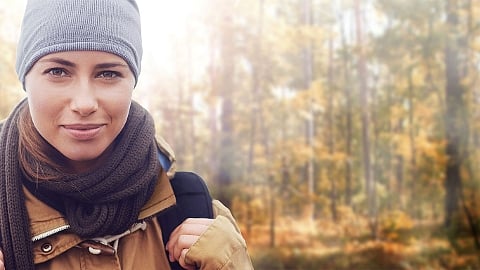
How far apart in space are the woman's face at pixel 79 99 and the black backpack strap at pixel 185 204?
0.20 meters

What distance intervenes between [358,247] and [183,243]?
5980 millimetres

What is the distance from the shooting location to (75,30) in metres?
1.10

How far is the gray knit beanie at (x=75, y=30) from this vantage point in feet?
3.61

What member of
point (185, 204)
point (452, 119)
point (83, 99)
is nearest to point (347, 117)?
point (452, 119)

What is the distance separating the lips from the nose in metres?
0.03

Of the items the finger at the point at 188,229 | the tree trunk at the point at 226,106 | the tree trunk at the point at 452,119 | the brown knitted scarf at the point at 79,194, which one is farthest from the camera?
the tree trunk at the point at 452,119

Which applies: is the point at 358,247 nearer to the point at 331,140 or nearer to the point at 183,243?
the point at 331,140

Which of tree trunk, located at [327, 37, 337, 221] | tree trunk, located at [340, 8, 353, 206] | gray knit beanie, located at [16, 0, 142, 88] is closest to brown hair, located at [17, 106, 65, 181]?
gray knit beanie, located at [16, 0, 142, 88]

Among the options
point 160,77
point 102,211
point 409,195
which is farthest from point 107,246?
point 409,195

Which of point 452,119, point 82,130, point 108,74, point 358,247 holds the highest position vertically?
point 108,74

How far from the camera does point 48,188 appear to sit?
1.13 m

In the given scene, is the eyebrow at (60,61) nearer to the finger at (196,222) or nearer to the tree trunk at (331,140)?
the finger at (196,222)

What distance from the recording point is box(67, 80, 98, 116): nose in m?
1.09

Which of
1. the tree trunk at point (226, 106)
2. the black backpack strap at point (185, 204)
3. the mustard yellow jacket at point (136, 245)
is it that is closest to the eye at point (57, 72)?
the mustard yellow jacket at point (136, 245)
